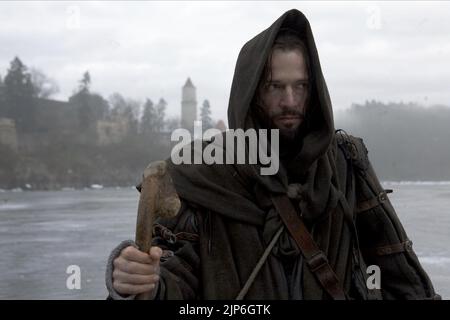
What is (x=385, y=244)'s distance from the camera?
83.1 inches

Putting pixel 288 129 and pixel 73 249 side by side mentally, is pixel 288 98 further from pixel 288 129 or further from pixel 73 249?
pixel 73 249

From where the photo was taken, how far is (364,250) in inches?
85.0

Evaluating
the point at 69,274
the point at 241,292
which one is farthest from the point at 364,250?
the point at 69,274

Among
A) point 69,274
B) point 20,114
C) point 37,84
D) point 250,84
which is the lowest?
point 69,274

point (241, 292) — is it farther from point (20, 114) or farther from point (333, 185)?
point (20, 114)

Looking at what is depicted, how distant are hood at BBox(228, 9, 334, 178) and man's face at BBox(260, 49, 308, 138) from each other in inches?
1.9

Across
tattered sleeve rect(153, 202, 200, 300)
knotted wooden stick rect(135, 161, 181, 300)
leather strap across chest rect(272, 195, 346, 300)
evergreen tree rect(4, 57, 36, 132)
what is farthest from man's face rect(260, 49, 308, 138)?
evergreen tree rect(4, 57, 36, 132)

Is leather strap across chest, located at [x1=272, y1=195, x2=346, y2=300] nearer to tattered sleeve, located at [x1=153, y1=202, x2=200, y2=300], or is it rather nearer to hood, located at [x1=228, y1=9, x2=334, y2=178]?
hood, located at [x1=228, y1=9, x2=334, y2=178]

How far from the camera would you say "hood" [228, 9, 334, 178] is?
1.98 meters
